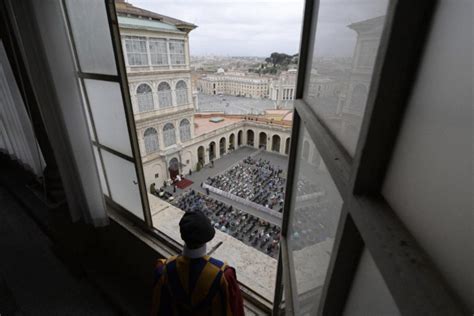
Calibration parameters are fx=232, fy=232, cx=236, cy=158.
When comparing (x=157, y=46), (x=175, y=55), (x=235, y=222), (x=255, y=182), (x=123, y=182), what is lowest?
(x=255, y=182)

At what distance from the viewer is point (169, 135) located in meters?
7.57

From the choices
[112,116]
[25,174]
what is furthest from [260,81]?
[112,116]

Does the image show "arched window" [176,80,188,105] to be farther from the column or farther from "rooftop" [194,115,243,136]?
the column

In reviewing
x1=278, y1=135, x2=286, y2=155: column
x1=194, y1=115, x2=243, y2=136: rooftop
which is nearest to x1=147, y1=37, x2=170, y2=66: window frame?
x1=194, y1=115, x2=243, y2=136: rooftop

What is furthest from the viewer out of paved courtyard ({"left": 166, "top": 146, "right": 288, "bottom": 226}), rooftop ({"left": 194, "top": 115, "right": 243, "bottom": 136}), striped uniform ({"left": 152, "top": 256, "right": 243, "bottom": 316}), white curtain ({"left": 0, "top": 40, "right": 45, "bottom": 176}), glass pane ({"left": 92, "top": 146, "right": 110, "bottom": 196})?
rooftop ({"left": 194, "top": 115, "right": 243, "bottom": 136})

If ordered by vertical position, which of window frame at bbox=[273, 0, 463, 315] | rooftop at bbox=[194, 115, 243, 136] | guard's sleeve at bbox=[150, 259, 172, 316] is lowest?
rooftop at bbox=[194, 115, 243, 136]

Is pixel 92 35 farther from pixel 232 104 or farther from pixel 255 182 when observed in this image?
pixel 232 104

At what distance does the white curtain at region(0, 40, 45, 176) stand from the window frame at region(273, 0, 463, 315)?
2067 mm

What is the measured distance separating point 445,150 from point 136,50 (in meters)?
6.46

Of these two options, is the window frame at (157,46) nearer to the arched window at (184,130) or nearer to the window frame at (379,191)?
the arched window at (184,130)

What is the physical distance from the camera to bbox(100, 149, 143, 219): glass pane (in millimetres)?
1334

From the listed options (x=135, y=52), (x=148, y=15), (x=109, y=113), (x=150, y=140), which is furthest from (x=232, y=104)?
(x=109, y=113)

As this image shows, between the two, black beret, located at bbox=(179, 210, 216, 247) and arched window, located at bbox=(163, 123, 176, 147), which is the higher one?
black beret, located at bbox=(179, 210, 216, 247)

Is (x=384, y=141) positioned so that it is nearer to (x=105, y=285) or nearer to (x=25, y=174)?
(x=105, y=285)
